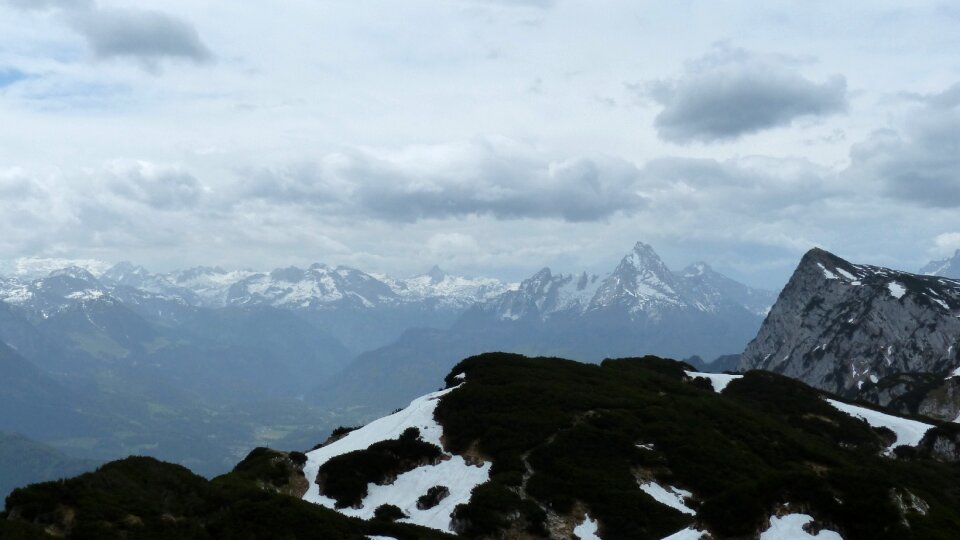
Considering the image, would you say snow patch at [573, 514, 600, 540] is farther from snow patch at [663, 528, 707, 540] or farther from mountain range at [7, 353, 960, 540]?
snow patch at [663, 528, 707, 540]

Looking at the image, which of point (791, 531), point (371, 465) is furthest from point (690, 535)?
point (371, 465)

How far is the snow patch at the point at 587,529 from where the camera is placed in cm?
4616

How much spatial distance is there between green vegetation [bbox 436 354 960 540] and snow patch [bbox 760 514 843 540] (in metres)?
0.44

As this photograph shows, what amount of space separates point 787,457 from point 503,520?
2941 centimetres

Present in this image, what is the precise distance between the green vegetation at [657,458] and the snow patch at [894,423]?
238 centimetres

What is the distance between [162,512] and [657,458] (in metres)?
36.8

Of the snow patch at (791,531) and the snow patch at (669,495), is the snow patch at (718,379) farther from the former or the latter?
the snow patch at (791,531)

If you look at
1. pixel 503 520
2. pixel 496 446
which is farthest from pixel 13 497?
pixel 496 446

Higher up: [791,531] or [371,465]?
[371,465]

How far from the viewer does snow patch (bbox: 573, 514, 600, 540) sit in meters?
46.2

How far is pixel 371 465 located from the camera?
186ft

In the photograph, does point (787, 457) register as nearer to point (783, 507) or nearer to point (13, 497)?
point (783, 507)

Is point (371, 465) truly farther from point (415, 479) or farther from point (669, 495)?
point (669, 495)

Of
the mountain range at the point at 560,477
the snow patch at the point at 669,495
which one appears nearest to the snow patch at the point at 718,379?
the mountain range at the point at 560,477
